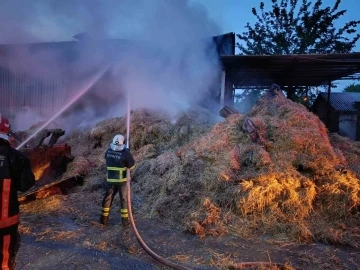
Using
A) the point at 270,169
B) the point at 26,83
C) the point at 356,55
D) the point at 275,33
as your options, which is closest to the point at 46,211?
the point at 270,169

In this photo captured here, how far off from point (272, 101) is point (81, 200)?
5341 mm

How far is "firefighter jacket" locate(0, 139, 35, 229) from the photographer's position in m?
2.58

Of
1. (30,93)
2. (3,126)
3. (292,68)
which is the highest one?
(292,68)

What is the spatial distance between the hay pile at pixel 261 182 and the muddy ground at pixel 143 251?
1.12ft

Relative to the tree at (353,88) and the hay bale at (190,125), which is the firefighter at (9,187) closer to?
the hay bale at (190,125)

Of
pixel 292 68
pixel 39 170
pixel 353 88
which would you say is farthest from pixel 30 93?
pixel 353 88

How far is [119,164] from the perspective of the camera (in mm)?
5277

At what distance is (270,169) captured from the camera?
228 inches

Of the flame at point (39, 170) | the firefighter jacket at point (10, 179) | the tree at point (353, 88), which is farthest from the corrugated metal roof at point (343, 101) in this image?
the firefighter jacket at point (10, 179)

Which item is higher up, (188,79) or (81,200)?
(188,79)

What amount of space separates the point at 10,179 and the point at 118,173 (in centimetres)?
274

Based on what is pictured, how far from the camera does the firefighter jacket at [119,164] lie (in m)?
5.24

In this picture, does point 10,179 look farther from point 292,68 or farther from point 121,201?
point 292,68

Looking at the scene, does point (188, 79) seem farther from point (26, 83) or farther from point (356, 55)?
point (26, 83)
